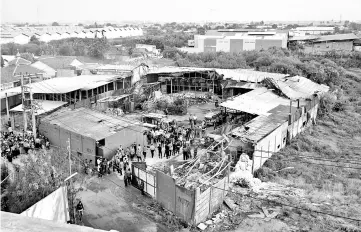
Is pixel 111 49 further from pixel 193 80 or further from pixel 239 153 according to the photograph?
pixel 239 153

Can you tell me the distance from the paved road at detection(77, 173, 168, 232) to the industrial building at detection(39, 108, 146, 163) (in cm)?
170

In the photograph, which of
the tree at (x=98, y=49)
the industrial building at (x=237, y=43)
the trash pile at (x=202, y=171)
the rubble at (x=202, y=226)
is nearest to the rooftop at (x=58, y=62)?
the tree at (x=98, y=49)

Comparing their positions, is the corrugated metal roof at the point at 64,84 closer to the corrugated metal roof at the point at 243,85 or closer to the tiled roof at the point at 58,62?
the corrugated metal roof at the point at 243,85

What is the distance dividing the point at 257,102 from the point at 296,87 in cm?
473

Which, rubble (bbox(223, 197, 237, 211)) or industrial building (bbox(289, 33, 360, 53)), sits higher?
industrial building (bbox(289, 33, 360, 53))

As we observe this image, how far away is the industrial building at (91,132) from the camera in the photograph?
1588 centimetres

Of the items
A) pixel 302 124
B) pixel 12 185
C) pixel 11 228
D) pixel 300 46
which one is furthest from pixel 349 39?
pixel 11 228

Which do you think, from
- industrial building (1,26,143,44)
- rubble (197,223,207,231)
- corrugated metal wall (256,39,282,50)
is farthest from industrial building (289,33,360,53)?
rubble (197,223,207,231)

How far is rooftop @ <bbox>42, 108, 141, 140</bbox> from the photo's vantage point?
54.0 feet

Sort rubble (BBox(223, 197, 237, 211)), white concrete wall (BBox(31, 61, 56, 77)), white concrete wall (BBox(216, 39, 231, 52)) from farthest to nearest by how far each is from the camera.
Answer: white concrete wall (BBox(216, 39, 231, 52))
white concrete wall (BBox(31, 61, 56, 77))
rubble (BBox(223, 197, 237, 211))

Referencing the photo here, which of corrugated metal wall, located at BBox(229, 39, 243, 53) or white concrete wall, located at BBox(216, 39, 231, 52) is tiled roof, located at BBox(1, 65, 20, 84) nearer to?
white concrete wall, located at BBox(216, 39, 231, 52)

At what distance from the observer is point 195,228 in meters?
11.1

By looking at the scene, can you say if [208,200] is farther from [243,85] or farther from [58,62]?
[58,62]

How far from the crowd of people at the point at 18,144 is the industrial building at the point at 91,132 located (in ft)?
2.45
